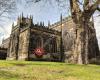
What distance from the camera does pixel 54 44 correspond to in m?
65.1

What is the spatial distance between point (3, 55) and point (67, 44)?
22219 millimetres

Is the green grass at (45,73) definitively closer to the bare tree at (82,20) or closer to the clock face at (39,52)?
the bare tree at (82,20)

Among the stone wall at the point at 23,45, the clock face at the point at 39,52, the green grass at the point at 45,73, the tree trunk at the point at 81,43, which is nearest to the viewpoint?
the green grass at the point at 45,73

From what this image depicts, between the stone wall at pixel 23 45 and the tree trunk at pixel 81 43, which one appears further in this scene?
the stone wall at pixel 23 45

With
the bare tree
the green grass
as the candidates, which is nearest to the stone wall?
the bare tree

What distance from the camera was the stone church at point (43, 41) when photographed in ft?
192

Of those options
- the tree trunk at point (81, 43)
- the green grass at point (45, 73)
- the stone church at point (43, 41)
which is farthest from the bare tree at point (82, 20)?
the stone church at point (43, 41)

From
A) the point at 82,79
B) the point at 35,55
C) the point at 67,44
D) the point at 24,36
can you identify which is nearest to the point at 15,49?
the point at 24,36

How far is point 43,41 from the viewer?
202 feet

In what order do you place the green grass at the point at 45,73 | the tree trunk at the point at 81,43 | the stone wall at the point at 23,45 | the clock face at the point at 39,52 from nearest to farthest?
the green grass at the point at 45,73, the tree trunk at the point at 81,43, the clock face at the point at 39,52, the stone wall at the point at 23,45

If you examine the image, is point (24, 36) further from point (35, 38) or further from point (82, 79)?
point (82, 79)

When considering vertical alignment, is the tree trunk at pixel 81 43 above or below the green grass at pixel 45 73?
above

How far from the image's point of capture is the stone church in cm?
5862

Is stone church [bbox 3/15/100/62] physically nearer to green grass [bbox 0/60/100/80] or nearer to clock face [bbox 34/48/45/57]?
clock face [bbox 34/48/45/57]
